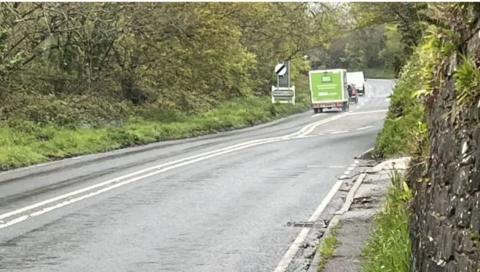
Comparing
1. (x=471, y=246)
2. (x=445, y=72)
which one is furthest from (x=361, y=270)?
(x=471, y=246)

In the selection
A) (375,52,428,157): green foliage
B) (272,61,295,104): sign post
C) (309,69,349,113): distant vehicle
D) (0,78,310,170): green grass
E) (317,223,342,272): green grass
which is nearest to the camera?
(317,223,342,272): green grass

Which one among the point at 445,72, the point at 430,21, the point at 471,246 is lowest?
the point at 471,246

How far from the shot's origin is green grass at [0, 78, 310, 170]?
65.6 ft

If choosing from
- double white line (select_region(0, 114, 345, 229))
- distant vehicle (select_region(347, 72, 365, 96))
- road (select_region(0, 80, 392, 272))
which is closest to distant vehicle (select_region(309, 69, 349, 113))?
distant vehicle (select_region(347, 72, 365, 96))

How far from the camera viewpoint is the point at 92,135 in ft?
80.3

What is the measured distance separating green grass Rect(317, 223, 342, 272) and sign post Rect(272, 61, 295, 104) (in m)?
40.6

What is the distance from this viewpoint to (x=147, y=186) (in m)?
15.1

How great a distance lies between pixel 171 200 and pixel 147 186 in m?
1.88

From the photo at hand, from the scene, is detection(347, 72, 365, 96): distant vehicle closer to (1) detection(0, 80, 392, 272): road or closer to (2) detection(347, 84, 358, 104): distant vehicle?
(2) detection(347, 84, 358, 104): distant vehicle

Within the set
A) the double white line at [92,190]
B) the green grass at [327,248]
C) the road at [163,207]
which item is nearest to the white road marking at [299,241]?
the road at [163,207]

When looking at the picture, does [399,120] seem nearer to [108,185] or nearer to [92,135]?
[108,185]

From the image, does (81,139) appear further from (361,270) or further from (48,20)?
(361,270)

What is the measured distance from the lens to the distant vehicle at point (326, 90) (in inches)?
2042

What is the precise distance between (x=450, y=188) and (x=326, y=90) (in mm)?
47268
